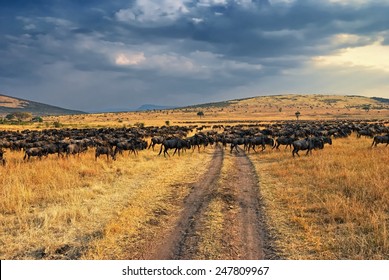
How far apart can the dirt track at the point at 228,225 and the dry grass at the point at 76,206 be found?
990mm

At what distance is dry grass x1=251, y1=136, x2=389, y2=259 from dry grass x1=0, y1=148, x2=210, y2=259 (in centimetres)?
387

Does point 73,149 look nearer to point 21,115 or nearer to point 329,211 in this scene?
point 329,211

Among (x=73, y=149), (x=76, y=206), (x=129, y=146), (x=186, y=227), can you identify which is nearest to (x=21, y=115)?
(x=73, y=149)

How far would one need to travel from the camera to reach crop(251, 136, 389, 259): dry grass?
291 inches

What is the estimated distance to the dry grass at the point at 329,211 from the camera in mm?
7383

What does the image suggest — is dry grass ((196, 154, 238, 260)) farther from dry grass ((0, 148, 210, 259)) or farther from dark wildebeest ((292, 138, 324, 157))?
dark wildebeest ((292, 138, 324, 157))

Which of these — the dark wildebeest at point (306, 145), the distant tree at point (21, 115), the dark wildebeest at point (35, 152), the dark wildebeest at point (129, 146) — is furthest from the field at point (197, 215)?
the distant tree at point (21, 115)

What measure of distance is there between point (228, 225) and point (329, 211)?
10.4 ft

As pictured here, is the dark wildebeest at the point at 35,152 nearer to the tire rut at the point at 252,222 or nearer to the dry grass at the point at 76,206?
the dry grass at the point at 76,206

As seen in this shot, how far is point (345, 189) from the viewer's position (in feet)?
40.5

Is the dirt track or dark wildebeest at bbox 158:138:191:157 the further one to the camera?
dark wildebeest at bbox 158:138:191:157

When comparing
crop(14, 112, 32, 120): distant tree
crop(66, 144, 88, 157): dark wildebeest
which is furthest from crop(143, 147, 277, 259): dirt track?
crop(14, 112, 32, 120): distant tree
